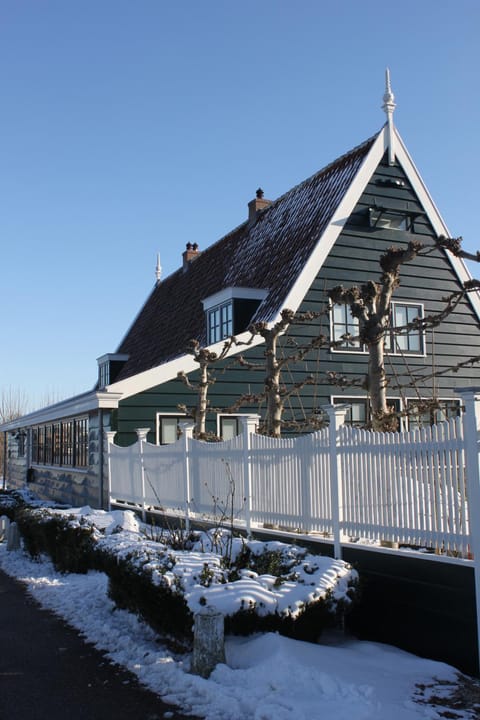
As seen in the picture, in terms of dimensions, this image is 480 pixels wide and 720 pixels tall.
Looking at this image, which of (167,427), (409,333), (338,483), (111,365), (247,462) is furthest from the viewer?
(111,365)

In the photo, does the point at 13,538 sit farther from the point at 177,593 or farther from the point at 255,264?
the point at 255,264

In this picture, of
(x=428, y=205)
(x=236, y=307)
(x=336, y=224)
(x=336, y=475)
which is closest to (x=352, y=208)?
(x=336, y=224)

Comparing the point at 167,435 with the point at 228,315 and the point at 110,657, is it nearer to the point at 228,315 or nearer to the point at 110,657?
the point at 228,315

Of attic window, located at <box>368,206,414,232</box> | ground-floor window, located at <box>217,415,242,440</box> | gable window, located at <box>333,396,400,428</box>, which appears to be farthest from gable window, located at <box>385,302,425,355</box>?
ground-floor window, located at <box>217,415,242,440</box>

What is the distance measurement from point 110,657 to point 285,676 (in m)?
1.89

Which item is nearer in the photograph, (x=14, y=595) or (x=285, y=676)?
(x=285, y=676)

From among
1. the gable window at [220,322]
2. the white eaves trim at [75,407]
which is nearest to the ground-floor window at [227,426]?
the gable window at [220,322]

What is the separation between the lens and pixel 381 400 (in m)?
8.79

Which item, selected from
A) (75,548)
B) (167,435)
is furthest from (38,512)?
(167,435)

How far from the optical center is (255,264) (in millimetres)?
18906

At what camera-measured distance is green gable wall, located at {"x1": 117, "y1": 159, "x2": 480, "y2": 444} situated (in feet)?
50.3

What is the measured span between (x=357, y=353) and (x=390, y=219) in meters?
3.34

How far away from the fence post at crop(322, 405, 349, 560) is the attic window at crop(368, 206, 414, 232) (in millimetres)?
10385

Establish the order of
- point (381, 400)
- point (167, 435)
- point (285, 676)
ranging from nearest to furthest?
point (285, 676)
point (381, 400)
point (167, 435)
